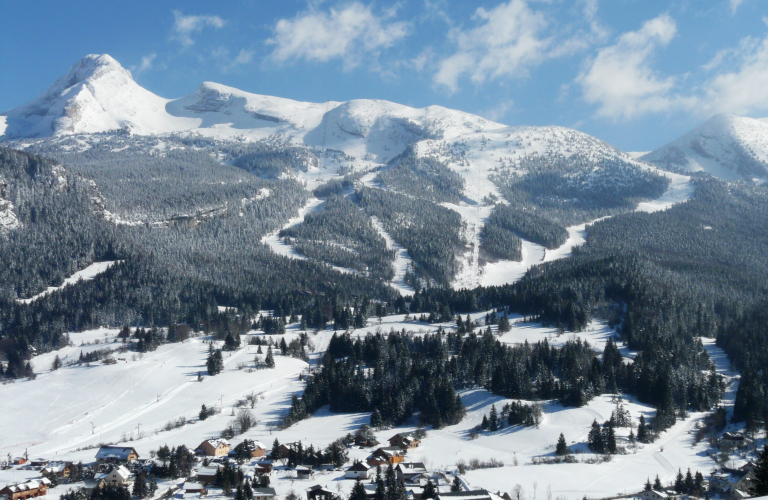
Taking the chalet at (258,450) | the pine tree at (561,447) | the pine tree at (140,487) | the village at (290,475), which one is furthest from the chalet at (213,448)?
the pine tree at (561,447)

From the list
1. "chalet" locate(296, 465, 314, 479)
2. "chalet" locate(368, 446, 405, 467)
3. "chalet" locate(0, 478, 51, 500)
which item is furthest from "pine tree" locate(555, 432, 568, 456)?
"chalet" locate(0, 478, 51, 500)

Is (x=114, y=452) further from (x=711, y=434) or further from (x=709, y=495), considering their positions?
(x=711, y=434)

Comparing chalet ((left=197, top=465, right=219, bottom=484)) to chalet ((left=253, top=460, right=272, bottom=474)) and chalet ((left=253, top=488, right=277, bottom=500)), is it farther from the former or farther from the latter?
chalet ((left=253, top=488, right=277, bottom=500))

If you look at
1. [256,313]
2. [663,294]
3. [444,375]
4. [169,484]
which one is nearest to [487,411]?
[444,375]

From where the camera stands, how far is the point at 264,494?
7250 cm

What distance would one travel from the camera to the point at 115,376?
140625mm

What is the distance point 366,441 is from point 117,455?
3154 centimetres

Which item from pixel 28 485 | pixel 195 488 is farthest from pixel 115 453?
pixel 195 488

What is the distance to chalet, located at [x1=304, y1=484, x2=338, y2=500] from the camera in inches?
2800

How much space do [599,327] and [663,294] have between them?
2070 centimetres

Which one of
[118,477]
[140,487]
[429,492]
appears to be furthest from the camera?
[118,477]

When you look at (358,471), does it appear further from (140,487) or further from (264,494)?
(140,487)

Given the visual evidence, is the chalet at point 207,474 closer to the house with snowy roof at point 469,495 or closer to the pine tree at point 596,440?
the house with snowy roof at point 469,495

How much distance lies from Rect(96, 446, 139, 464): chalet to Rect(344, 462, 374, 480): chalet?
91.9ft
